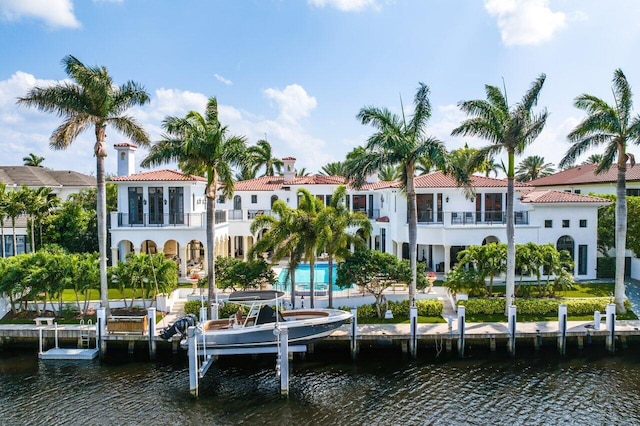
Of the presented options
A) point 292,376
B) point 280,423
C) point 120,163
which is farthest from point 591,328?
point 120,163

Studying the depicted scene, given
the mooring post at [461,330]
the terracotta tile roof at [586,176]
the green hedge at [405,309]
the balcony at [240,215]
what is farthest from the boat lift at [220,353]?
the terracotta tile roof at [586,176]

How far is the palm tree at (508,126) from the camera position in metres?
24.7

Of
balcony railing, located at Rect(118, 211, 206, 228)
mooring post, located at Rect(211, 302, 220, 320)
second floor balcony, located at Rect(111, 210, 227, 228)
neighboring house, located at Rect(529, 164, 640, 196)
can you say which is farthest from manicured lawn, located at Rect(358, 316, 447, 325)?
neighboring house, located at Rect(529, 164, 640, 196)

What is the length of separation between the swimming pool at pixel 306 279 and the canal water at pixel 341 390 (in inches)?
224

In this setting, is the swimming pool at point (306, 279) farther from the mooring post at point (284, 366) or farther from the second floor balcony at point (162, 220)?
the mooring post at point (284, 366)

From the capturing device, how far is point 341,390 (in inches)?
758

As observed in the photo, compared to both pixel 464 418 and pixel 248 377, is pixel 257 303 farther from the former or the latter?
pixel 464 418

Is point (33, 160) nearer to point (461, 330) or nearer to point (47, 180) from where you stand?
point (47, 180)

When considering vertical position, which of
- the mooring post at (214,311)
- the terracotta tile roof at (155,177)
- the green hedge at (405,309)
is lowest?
the green hedge at (405,309)

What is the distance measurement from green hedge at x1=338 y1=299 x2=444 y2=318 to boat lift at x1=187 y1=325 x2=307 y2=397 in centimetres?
550

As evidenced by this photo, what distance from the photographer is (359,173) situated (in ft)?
82.2

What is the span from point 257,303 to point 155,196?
16618 millimetres

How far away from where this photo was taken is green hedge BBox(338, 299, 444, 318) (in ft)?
84.0

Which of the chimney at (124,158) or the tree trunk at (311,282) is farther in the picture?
the chimney at (124,158)
